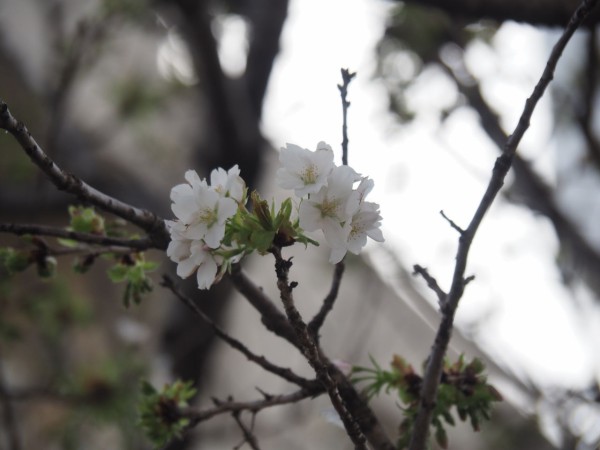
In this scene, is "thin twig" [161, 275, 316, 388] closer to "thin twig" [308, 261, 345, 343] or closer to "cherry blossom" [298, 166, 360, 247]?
"thin twig" [308, 261, 345, 343]

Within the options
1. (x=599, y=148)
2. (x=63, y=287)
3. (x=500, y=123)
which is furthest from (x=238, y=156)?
(x=599, y=148)

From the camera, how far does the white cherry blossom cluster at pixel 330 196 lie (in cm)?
53

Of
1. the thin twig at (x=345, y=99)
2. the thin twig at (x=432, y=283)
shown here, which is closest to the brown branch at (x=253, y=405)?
the thin twig at (x=432, y=283)

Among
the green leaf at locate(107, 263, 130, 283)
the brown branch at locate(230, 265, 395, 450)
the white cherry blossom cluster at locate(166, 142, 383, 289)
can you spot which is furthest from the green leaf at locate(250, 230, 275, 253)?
the green leaf at locate(107, 263, 130, 283)

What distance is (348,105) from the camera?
0.65 metres

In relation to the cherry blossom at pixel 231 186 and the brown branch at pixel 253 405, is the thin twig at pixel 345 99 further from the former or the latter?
the brown branch at pixel 253 405

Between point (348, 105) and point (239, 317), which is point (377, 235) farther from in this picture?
point (239, 317)

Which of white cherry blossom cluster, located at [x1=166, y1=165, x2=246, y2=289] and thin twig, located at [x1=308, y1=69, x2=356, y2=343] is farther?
thin twig, located at [x1=308, y1=69, x2=356, y2=343]

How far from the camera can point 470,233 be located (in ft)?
1.81

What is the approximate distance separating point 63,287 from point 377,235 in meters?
1.50

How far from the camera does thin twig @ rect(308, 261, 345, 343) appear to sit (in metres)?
0.66

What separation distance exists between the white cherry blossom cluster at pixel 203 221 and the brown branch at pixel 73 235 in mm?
106

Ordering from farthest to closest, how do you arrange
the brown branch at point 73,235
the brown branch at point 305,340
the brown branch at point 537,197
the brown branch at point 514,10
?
the brown branch at point 537,197
the brown branch at point 514,10
the brown branch at point 73,235
the brown branch at point 305,340

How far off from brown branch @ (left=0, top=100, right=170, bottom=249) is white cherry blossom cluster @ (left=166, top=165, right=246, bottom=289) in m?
0.09
